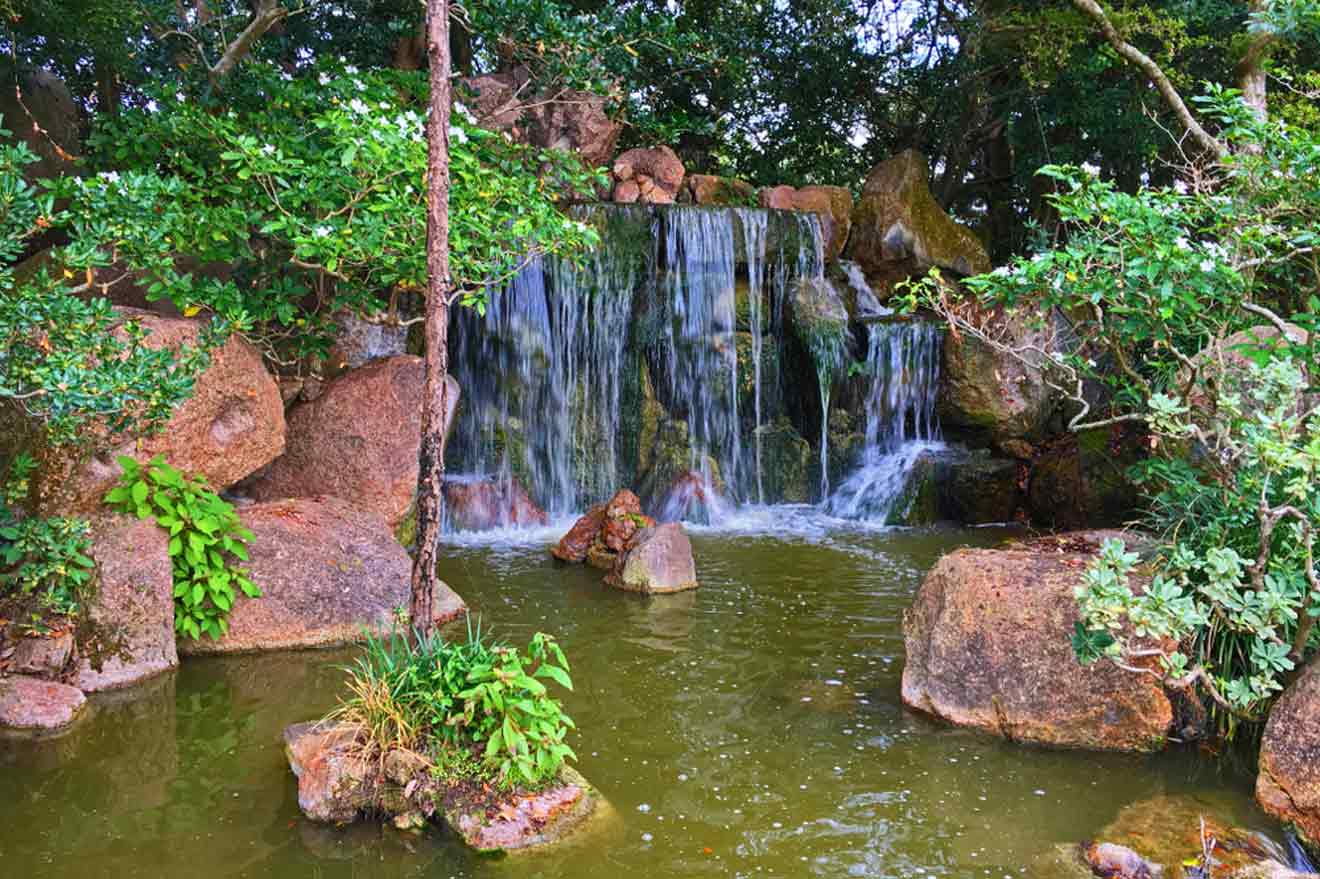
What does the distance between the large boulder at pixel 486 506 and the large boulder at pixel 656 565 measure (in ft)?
10.2

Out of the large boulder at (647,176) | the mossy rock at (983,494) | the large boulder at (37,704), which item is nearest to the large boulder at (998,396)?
the mossy rock at (983,494)

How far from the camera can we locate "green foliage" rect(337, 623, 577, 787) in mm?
4379

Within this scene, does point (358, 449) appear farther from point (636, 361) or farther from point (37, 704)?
point (636, 361)

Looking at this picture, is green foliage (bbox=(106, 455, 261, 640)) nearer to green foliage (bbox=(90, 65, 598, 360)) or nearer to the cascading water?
green foliage (bbox=(90, 65, 598, 360))

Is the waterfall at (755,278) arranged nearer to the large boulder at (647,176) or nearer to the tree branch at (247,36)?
the large boulder at (647,176)

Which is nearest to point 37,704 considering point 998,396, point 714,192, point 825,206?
point 998,396

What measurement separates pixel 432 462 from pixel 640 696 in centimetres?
208

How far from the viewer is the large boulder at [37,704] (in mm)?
5359

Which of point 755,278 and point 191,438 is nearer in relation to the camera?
point 191,438

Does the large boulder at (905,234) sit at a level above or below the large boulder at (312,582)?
above

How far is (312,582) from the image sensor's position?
22.7ft

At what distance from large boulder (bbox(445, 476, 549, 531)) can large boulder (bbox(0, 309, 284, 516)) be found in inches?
150

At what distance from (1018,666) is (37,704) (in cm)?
559

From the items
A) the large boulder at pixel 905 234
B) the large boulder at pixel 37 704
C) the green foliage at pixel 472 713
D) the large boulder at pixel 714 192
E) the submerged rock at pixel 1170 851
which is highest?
the large boulder at pixel 714 192
